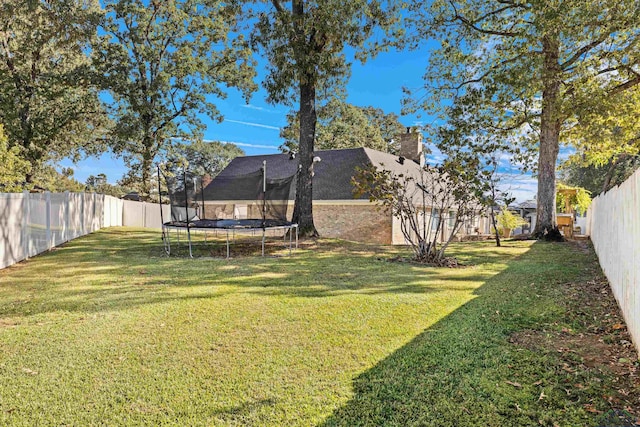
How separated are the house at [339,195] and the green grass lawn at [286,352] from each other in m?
10.4

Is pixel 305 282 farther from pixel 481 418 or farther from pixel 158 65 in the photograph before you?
pixel 158 65

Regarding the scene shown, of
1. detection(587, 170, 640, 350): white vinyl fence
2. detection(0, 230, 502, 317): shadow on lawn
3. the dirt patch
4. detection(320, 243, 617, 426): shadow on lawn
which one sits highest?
detection(587, 170, 640, 350): white vinyl fence

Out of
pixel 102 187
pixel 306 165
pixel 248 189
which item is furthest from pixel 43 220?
pixel 102 187

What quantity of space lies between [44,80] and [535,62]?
22633 millimetres

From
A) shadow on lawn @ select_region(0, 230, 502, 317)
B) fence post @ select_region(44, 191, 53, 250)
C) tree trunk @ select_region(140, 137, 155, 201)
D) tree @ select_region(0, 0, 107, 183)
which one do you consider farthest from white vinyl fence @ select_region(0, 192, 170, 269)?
tree @ select_region(0, 0, 107, 183)

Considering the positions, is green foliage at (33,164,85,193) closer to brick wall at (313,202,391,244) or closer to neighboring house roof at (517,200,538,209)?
brick wall at (313,202,391,244)

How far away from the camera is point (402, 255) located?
356 inches

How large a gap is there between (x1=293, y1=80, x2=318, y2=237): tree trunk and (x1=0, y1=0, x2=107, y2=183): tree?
11.9 m

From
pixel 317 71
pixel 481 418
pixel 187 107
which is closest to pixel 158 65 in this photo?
pixel 187 107

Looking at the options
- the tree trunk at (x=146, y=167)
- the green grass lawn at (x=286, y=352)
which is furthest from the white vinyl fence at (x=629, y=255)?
the tree trunk at (x=146, y=167)

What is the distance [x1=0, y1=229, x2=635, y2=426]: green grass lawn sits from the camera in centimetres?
238

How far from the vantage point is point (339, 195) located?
19.1m

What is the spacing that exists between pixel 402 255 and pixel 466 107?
7211 mm

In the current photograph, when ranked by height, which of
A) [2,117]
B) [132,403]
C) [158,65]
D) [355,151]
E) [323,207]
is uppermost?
[158,65]
